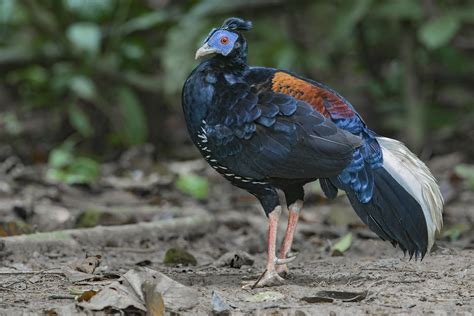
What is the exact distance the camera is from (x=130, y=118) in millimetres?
9750

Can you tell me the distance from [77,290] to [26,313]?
18.6 inches

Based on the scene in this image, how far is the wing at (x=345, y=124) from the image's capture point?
423cm

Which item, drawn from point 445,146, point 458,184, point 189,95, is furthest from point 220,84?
point 445,146

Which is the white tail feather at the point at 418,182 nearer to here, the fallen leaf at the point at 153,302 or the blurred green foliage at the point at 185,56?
the fallen leaf at the point at 153,302

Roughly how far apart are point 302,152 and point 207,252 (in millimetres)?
1796

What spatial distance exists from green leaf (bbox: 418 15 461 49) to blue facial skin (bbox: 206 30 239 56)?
440 centimetres

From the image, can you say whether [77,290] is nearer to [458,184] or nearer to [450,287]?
[450,287]

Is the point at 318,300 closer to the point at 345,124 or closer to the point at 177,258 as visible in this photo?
the point at 345,124

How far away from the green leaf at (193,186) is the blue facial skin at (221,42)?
335 cm

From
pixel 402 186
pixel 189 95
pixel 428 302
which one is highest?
pixel 189 95

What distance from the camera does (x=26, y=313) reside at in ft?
11.0

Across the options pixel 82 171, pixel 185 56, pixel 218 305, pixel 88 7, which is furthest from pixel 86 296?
pixel 88 7

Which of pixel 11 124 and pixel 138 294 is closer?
pixel 138 294

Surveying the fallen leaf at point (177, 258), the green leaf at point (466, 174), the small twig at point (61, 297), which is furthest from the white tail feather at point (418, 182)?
the green leaf at point (466, 174)
